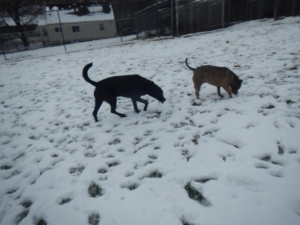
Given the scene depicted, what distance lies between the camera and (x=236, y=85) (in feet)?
12.5

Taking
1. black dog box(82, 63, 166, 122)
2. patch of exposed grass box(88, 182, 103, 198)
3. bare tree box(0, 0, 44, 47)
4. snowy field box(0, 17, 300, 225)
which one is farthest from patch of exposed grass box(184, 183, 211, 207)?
bare tree box(0, 0, 44, 47)

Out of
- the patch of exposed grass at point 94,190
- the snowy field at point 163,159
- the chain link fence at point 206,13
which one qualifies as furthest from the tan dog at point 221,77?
the chain link fence at point 206,13

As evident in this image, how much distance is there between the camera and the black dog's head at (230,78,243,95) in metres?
3.79

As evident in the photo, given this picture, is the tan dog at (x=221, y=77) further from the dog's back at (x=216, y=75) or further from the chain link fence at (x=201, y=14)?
the chain link fence at (x=201, y=14)

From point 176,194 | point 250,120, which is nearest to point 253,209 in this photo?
point 176,194

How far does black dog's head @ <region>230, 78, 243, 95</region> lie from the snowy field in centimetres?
18

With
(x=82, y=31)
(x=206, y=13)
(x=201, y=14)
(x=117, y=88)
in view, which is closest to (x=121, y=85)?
(x=117, y=88)

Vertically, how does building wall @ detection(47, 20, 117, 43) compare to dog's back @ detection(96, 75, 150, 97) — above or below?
above

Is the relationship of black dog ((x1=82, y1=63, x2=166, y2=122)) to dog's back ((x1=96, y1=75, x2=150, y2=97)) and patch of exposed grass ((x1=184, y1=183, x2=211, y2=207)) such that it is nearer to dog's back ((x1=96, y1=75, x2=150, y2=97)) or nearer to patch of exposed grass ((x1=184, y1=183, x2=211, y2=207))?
dog's back ((x1=96, y1=75, x2=150, y2=97))

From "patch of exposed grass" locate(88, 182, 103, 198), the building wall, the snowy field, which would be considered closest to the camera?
the snowy field

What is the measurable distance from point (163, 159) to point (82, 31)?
31.7 meters

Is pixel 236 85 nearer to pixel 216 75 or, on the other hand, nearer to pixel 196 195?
pixel 216 75

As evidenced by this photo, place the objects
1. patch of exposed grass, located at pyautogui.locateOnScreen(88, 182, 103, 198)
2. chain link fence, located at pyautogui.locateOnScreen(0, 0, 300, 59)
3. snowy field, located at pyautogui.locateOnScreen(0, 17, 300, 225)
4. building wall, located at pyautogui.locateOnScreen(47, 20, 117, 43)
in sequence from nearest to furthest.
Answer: snowy field, located at pyautogui.locateOnScreen(0, 17, 300, 225) < patch of exposed grass, located at pyautogui.locateOnScreen(88, 182, 103, 198) < chain link fence, located at pyautogui.locateOnScreen(0, 0, 300, 59) < building wall, located at pyautogui.locateOnScreen(47, 20, 117, 43)

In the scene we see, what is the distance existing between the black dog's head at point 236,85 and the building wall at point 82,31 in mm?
29447
